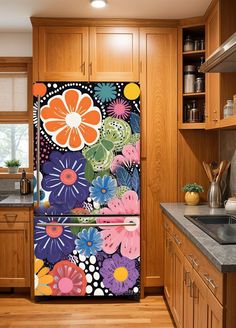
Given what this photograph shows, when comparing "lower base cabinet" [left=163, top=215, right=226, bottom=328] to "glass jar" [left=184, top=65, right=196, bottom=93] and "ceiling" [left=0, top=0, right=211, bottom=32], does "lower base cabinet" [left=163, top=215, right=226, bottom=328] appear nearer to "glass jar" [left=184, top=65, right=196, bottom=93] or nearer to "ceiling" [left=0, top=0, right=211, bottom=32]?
"glass jar" [left=184, top=65, right=196, bottom=93]

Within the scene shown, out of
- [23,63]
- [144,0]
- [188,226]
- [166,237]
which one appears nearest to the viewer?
[188,226]

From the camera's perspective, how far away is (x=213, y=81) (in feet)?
10.3

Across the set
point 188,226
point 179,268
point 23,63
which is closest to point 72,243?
point 179,268

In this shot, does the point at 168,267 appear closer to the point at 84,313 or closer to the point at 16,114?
the point at 84,313

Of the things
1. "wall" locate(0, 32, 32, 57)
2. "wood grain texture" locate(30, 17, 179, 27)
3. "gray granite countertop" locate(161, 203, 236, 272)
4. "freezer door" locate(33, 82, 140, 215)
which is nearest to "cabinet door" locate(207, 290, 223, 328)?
"gray granite countertop" locate(161, 203, 236, 272)

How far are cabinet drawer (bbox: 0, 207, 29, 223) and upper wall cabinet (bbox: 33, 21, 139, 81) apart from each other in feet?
3.87

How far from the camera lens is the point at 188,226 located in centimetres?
247

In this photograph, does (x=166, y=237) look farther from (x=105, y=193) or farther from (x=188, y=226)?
(x=188, y=226)

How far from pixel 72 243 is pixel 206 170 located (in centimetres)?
134

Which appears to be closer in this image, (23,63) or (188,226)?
(188,226)

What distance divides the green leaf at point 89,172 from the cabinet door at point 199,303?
1.44 meters

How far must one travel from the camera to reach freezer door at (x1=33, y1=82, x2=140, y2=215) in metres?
3.37

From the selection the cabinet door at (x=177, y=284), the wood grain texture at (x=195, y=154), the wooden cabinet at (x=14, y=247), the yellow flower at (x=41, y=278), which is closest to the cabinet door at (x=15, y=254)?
the wooden cabinet at (x=14, y=247)

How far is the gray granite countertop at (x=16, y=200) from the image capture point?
3.46 metres
